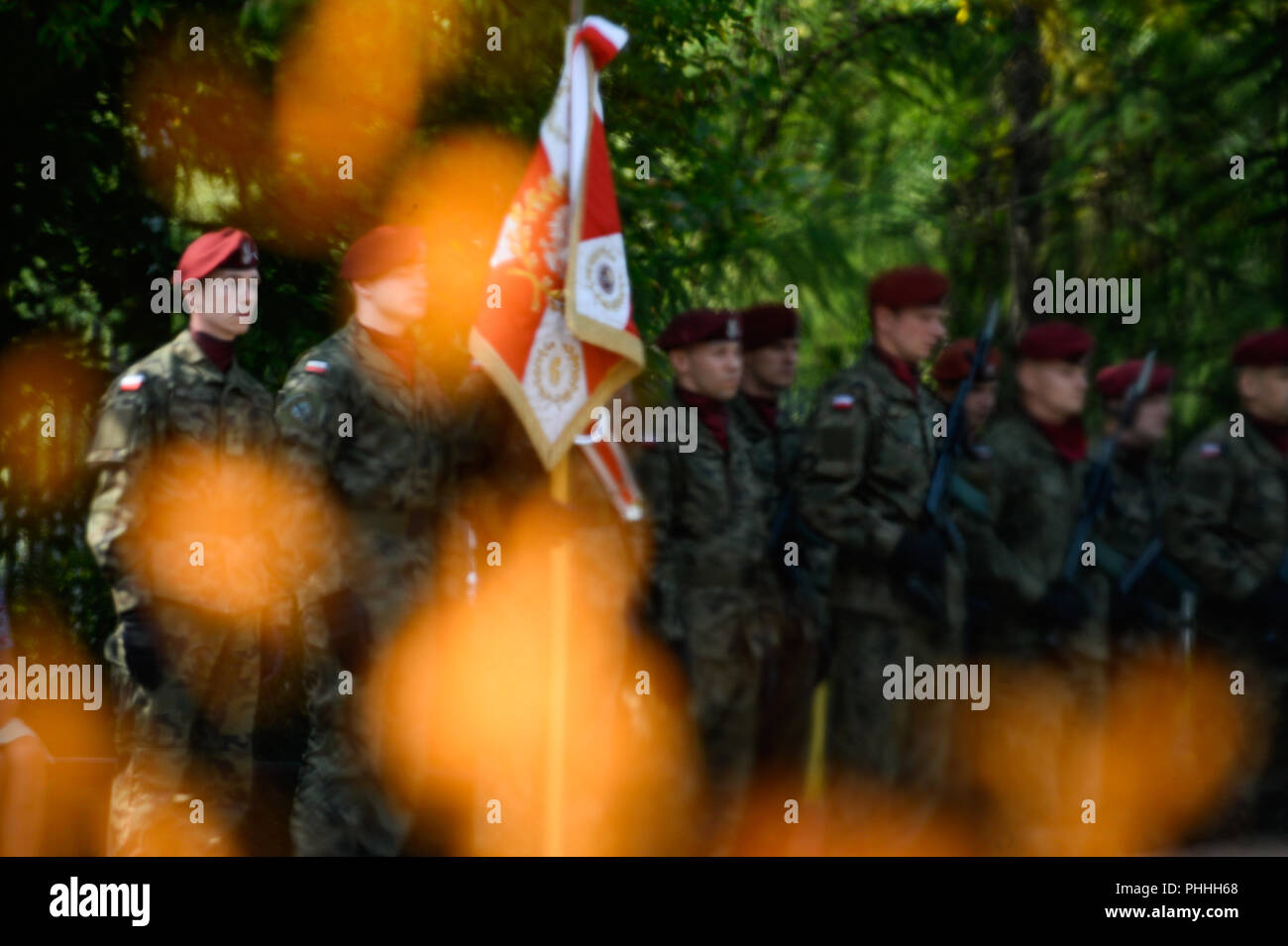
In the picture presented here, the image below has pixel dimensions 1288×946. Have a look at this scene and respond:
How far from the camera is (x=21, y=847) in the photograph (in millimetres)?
5762

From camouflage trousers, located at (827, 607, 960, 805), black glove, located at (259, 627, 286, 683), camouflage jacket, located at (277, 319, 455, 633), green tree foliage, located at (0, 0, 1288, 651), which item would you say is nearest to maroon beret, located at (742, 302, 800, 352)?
camouflage trousers, located at (827, 607, 960, 805)

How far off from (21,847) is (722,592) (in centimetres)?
239

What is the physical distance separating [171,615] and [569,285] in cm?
163

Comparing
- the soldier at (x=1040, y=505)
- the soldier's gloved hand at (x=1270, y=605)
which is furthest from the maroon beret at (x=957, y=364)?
the soldier's gloved hand at (x=1270, y=605)

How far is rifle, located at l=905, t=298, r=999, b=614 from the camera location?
6.88 m

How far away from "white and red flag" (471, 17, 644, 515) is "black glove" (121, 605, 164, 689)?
51.8 inches

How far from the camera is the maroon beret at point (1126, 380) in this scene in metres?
8.20

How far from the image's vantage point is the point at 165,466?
6.38 m

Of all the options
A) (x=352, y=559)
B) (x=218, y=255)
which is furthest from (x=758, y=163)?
(x=352, y=559)

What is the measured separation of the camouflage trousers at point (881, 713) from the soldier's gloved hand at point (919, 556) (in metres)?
0.18

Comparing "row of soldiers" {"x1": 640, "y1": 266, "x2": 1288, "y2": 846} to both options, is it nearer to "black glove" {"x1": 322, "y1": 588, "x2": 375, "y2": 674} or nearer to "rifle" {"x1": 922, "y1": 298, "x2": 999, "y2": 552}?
"rifle" {"x1": 922, "y1": 298, "x2": 999, "y2": 552}

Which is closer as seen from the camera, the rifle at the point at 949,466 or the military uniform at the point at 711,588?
the military uniform at the point at 711,588

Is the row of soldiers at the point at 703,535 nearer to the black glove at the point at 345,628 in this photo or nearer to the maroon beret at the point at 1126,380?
the black glove at the point at 345,628
